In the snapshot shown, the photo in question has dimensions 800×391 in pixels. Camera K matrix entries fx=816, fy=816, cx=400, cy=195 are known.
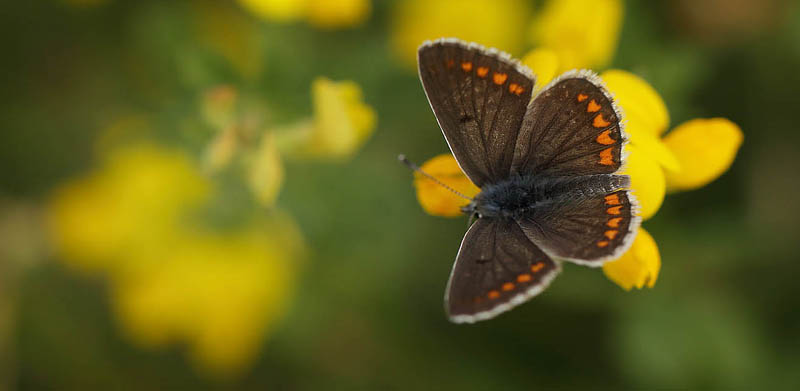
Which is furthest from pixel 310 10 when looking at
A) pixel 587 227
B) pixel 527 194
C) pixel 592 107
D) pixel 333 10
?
pixel 587 227

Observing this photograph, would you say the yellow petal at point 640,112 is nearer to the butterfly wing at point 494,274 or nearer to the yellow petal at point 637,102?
the yellow petal at point 637,102

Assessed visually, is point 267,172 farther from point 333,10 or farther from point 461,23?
point 461,23

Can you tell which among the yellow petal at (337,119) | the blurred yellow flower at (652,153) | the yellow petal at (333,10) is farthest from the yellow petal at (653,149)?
the yellow petal at (333,10)

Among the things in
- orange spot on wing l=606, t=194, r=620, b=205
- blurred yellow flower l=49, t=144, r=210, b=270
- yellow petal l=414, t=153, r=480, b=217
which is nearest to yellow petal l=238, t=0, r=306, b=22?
blurred yellow flower l=49, t=144, r=210, b=270

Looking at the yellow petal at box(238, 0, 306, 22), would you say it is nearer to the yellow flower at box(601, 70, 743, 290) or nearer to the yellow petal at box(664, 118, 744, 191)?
the yellow flower at box(601, 70, 743, 290)

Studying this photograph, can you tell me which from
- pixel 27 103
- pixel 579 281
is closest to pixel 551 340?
pixel 579 281

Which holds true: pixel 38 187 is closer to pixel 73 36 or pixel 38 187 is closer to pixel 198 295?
pixel 73 36
